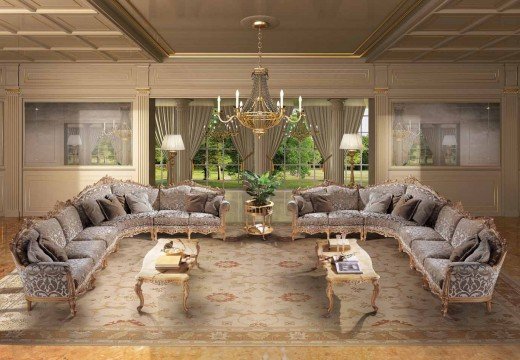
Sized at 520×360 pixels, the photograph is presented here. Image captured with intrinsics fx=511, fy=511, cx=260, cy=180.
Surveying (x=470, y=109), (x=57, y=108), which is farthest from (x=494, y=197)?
(x=57, y=108)

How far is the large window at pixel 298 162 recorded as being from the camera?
47.6ft

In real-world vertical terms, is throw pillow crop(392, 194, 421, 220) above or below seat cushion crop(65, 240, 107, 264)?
above

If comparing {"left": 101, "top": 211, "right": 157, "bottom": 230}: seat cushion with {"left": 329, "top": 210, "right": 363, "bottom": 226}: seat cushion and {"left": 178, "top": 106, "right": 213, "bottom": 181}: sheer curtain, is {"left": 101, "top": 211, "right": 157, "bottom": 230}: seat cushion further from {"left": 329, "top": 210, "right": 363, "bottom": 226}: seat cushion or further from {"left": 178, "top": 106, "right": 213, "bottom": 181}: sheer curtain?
{"left": 178, "top": 106, "right": 213, "bottom": 181}: sheer curtain

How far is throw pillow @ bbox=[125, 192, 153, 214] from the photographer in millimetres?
7789

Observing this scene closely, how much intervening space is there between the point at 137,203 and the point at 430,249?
4421 millimetres

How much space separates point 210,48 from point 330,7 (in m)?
3.11

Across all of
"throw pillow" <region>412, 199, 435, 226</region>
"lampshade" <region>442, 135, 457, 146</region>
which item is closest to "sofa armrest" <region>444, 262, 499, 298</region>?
"throw pillow" <region>412, 199, 435, 226</region>

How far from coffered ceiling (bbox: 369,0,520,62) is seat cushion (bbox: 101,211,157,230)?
449 cm

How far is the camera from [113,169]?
979 cm

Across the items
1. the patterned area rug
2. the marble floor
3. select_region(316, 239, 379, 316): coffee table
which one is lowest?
the marble floor

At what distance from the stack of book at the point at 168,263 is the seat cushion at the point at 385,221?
3457 mm

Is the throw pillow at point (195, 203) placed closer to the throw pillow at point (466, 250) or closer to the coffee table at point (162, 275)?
the coffee table at point (162, 275)

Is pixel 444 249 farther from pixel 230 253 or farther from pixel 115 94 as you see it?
pixel 115 94

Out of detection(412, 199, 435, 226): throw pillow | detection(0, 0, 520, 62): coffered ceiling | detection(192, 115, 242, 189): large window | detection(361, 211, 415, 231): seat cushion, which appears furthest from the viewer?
detection(192, 115, 242, 189): large window
